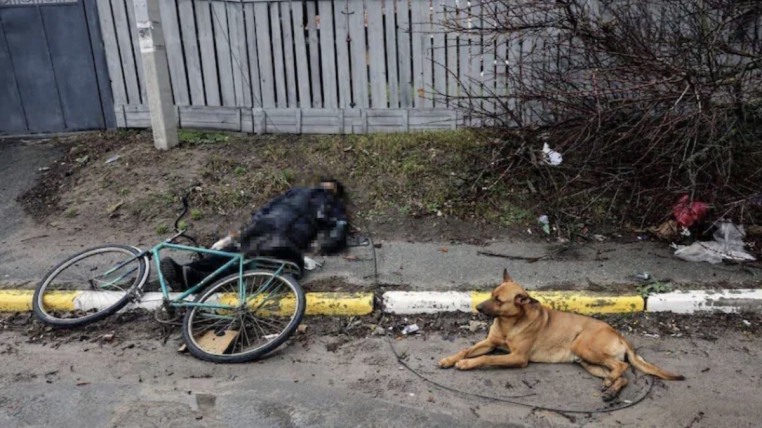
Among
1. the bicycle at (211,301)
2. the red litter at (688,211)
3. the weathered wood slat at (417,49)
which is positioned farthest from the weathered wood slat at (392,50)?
the red litter at (688,211)

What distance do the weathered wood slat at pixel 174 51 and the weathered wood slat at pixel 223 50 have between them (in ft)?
1.60

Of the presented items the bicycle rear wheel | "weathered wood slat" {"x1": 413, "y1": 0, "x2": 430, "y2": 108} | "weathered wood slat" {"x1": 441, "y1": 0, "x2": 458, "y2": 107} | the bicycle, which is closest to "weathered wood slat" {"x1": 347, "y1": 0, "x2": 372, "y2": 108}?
"weathered wood slat" {"x1": 413, "y1": 0, "x2": 430, "y2": 108}

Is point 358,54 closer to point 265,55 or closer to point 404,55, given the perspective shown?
point 404,55

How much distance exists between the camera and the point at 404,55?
7.57m

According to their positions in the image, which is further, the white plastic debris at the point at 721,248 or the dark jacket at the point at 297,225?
the white plastic debris at the point at 721,248

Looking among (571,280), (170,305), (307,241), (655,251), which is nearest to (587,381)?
(571,280)

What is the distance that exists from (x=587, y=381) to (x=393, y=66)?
4.89 m

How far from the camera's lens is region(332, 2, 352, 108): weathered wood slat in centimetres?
748

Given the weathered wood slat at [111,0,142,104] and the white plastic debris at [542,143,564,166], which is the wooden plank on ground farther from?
the weathered wood slat at [111,0,142,104]

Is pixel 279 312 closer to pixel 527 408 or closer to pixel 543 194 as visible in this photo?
pixel 527 408

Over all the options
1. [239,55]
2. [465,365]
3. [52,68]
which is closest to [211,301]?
[465,365]

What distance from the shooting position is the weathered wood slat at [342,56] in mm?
7484

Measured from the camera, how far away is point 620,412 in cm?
361

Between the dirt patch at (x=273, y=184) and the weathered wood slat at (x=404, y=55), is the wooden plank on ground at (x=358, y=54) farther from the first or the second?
the dirt patch at (x=273, y=184)
